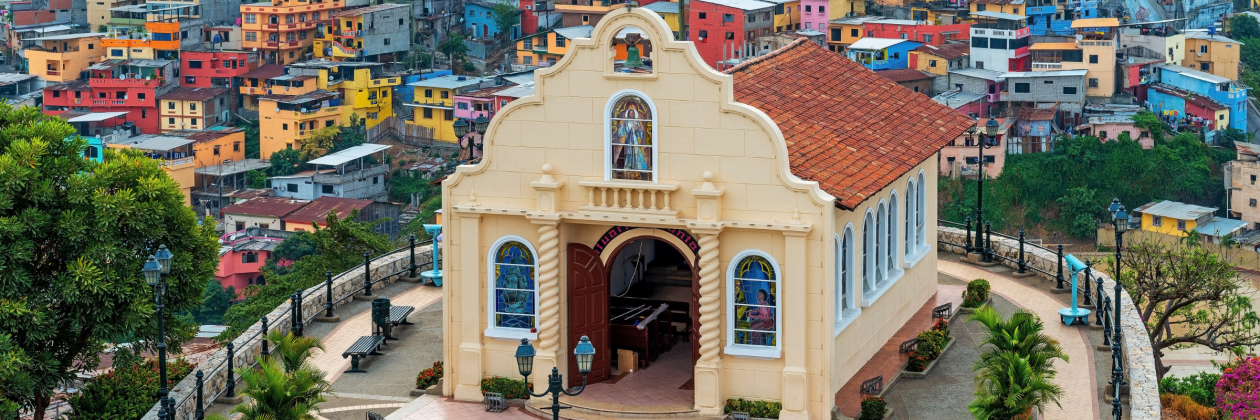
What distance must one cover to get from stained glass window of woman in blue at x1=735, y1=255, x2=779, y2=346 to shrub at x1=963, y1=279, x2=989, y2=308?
9.12 meters

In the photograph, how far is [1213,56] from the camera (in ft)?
427

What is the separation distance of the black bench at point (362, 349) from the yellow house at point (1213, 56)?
102428mm

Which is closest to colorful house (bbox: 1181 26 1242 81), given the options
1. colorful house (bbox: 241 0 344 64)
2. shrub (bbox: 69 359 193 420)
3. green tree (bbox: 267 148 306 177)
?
green tree (bbox: 267 148 306 177)

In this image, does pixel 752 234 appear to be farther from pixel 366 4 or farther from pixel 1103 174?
pixel 366 4

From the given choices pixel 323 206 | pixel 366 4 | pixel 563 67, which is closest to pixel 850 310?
pixel 563 67

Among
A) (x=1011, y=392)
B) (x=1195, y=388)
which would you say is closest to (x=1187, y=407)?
(x=1195, y=388)

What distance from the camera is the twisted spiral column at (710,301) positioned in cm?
3212

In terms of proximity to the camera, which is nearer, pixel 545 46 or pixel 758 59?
pixel 758 59

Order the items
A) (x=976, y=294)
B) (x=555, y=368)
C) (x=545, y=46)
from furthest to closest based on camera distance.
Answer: (x=545, y=46) → (x=976, y=294) → (x=555, y=368)

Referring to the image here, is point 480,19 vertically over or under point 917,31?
over

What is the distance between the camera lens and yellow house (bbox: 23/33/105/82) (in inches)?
5709

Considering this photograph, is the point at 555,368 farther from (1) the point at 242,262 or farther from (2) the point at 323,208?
(2) the point at 323,208

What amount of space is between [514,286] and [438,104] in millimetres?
102900

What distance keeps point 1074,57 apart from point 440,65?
4805 centimetres
